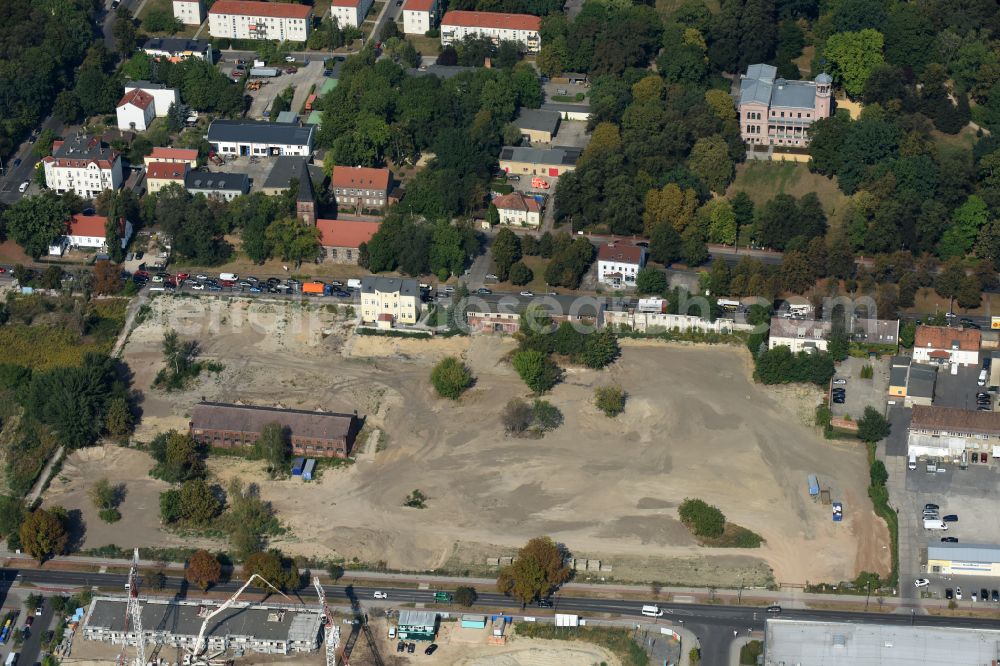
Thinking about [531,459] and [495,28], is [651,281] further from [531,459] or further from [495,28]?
[495,28]

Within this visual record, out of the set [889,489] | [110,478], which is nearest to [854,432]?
[889,489]

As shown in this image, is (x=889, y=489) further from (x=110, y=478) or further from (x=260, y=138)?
(x=260, y=138)

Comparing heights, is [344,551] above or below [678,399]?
below

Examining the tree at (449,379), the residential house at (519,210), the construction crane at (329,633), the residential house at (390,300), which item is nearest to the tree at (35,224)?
the residential house at (390,300)

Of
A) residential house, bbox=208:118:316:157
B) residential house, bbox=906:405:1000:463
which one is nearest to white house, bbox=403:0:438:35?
residential house, bbox=208:118:316:157

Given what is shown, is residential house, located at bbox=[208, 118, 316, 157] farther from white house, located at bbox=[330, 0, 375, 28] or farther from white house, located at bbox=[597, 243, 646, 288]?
white house, located at bbox=[597, 243, 646, 288]

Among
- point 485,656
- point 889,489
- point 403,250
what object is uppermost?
point 403,250
